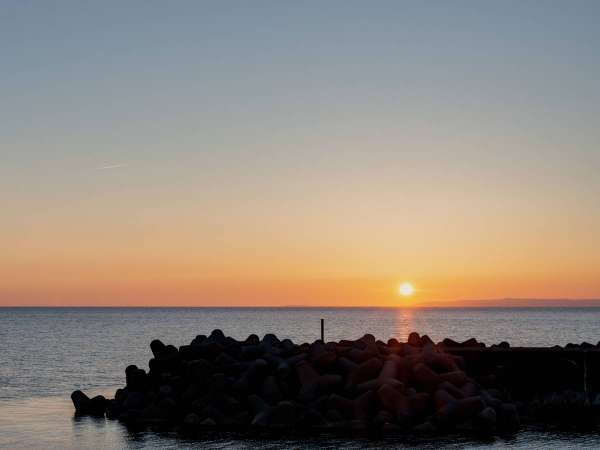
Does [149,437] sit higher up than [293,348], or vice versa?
[293,348]

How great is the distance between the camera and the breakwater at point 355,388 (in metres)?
24.4

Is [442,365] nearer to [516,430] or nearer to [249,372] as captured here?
[516,430]

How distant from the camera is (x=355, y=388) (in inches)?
1017

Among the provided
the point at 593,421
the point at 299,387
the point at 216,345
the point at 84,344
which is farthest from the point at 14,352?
the point at 593,421

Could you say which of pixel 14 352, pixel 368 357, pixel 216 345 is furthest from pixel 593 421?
pixel 14 352

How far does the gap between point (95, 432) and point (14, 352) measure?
44.5 meters

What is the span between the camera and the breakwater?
24391mm

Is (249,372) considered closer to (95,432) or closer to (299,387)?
(299,387)

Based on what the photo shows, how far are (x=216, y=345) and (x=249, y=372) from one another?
3.13 meters

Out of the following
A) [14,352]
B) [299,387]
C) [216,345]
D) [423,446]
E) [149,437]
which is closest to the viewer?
[423,446]

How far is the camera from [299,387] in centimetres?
2622

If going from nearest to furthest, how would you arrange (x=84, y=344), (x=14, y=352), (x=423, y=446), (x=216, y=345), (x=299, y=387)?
(x=423, y=446), (x=299, y=387), (x=216, y=345), (x=14, y=352), (x=84, y=344)

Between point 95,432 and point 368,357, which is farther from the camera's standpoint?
point 368,357

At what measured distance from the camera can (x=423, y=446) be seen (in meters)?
21.7
